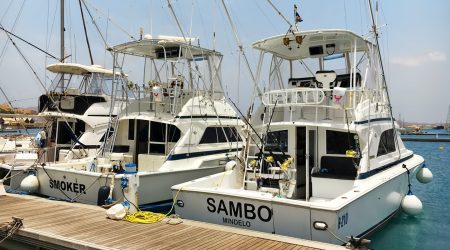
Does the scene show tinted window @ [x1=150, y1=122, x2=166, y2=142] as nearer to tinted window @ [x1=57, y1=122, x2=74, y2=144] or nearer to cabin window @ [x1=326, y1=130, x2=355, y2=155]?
tinted window @ [x1=57, y1=122, x2=74, y2=144]

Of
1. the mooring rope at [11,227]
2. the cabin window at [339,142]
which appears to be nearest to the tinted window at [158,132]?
the cabin window at [339,142]

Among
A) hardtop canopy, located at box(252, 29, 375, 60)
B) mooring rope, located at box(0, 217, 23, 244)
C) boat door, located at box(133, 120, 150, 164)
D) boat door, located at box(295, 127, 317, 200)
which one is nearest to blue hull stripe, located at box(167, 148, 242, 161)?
boat door, located at box(133, 120, 150, 164)

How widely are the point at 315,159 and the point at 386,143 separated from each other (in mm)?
2591

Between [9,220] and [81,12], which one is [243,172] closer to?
[9,220]

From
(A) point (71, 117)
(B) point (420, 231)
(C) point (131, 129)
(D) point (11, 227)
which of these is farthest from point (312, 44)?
(A) point (71, 117)

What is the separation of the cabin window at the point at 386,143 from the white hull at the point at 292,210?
1016 mm

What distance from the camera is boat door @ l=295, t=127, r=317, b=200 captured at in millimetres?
9172

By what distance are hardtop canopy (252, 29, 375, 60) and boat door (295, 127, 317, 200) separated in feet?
7.46

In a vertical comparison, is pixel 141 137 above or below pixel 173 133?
below

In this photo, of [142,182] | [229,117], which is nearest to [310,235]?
[142,182]

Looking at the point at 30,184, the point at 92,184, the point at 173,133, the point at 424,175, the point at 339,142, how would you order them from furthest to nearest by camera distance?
the point at 424,175
the point at 173,133
the point at 30,184
the point at 92,184
the point at 339,142

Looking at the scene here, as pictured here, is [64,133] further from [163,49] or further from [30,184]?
[163,49]

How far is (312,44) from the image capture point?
1048 centimetres

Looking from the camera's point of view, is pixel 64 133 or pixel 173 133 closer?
pixel 173 133
